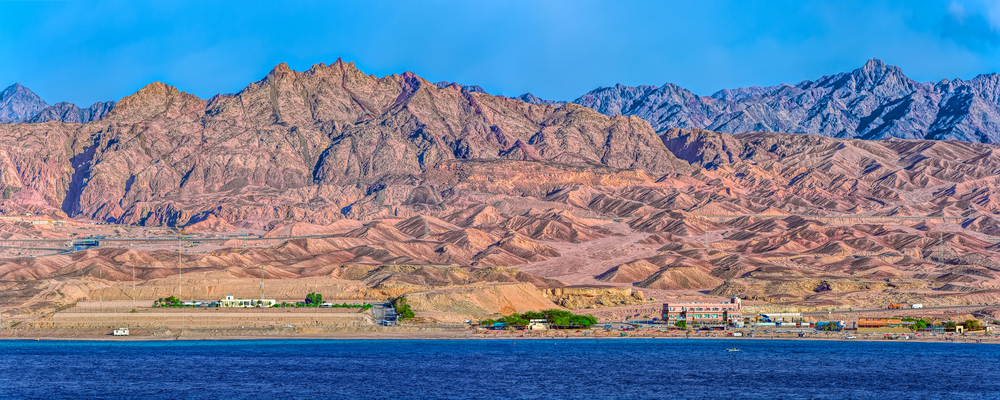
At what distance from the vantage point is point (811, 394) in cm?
11144

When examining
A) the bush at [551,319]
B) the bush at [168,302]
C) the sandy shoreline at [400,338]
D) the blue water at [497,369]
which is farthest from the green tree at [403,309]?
the bush at [168,302]

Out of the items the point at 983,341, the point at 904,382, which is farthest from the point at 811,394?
the point at 983,341

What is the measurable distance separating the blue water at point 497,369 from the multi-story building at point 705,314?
1644 cm

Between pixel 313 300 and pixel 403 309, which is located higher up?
pixel 313 300

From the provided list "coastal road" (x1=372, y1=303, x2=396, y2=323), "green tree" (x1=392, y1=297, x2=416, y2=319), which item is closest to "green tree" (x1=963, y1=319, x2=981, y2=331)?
"green tree" (x1=392, y1=297, x2=416, y2=319)

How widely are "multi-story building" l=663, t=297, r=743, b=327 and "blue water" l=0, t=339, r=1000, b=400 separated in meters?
16.4

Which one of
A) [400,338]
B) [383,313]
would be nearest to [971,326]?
[400,338]

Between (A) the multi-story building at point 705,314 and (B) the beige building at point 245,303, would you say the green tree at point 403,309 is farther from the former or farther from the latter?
(A) the multi-story building at point 705,314

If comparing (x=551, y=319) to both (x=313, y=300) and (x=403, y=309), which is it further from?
(x=313, y=300)

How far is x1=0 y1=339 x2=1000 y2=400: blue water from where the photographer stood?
111312 millimetres

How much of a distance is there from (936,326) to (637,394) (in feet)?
225

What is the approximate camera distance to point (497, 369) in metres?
126

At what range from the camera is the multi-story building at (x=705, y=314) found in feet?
577

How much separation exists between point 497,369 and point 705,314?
6039cm
